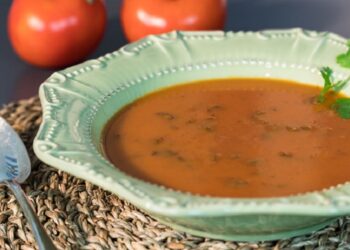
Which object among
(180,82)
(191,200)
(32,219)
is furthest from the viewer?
(180,82)

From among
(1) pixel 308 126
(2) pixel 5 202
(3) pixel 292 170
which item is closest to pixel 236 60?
(1) pixel 308 126

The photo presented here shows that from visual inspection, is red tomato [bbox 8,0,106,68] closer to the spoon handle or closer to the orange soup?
the orange soup

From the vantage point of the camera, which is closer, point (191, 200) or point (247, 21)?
point (191, 200)

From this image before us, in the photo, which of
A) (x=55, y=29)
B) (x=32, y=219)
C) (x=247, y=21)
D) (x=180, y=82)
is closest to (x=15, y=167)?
(x=32, y=219)

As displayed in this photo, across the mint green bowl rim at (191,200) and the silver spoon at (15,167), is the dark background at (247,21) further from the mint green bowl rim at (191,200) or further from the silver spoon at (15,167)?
the mint green bowl rim at (191,200)

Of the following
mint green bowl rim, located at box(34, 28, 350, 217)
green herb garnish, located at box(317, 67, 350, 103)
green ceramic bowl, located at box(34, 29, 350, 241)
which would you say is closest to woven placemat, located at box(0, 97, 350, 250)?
green ceramic bowl, located at box(34, 29, 350, 241)

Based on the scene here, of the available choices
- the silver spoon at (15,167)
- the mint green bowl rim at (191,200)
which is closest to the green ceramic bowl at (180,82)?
the mint green bowl rim at (191,200)

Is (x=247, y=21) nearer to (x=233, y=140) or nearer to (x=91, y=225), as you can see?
(x=233, y=140)
